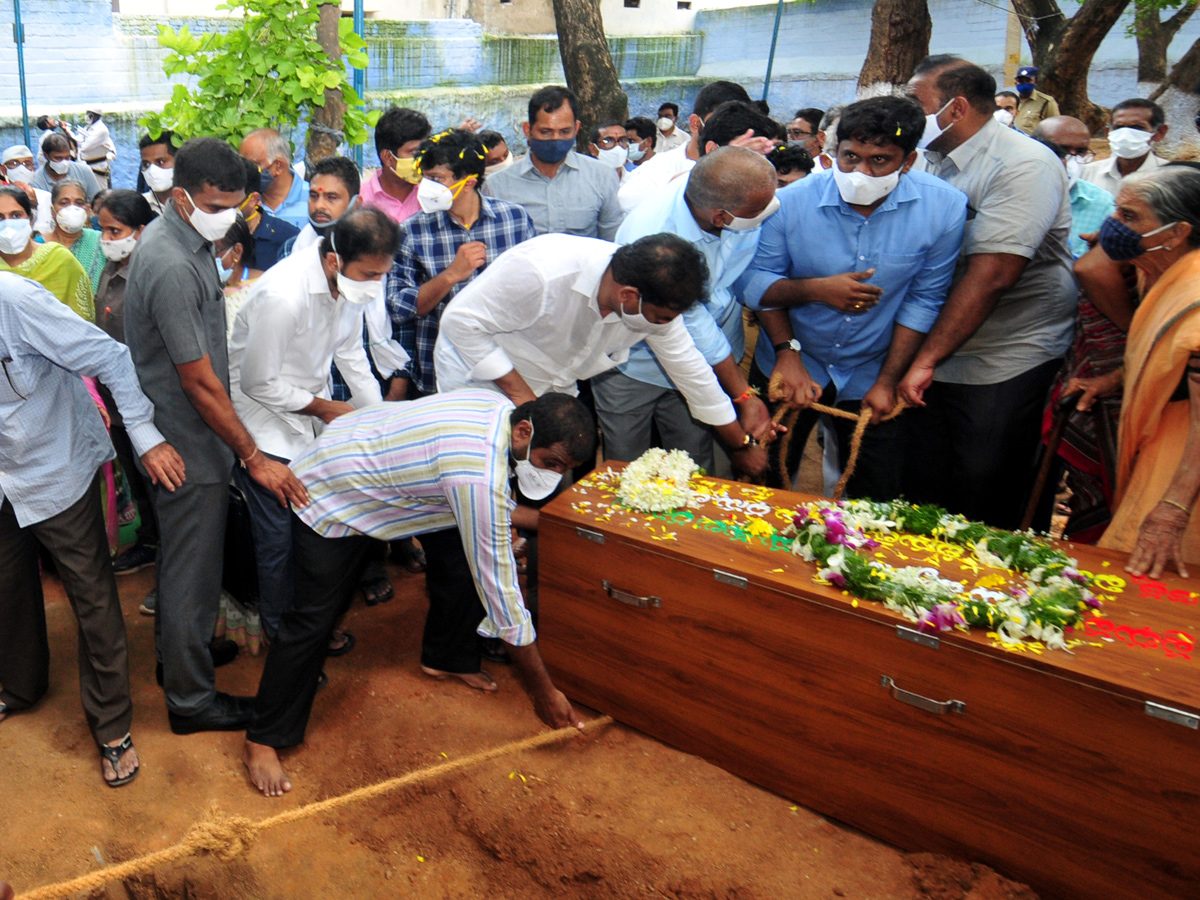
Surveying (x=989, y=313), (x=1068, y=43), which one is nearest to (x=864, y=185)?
(x=989, y=313)

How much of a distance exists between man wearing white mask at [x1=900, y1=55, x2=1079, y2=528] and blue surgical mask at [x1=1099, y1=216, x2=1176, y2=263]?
1.21 feet

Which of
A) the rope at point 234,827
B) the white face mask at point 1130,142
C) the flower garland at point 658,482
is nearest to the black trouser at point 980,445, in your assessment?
the flower garland at point 658,482

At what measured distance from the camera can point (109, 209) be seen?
3.85 meters

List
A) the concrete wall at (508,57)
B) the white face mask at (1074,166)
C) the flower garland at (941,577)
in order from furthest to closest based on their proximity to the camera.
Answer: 1. the concrete wall at (508,57)
2. the white face mask at (1074,166)
3. the flower garland at (941,577)

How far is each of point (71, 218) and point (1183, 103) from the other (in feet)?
38.8

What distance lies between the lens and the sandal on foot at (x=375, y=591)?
4402 mm

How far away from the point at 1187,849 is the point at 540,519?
2086 mm

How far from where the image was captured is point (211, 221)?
3.06 metres

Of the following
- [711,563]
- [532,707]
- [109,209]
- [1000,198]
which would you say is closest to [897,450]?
[1000,198]

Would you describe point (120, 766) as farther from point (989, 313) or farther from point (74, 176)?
point (74, 176)

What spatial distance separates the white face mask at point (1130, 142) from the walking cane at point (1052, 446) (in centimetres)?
322

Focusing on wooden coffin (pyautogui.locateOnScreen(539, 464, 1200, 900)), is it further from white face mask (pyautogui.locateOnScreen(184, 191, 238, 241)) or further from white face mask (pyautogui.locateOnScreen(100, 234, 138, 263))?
white face mask (pyautogui.locateOnScreen(100, 234, 138, 263))

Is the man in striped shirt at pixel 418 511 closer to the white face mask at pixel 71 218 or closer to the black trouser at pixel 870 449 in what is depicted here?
the black trouser at pixel 870 449

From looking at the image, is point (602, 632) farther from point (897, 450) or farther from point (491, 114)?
point (491, 114)
